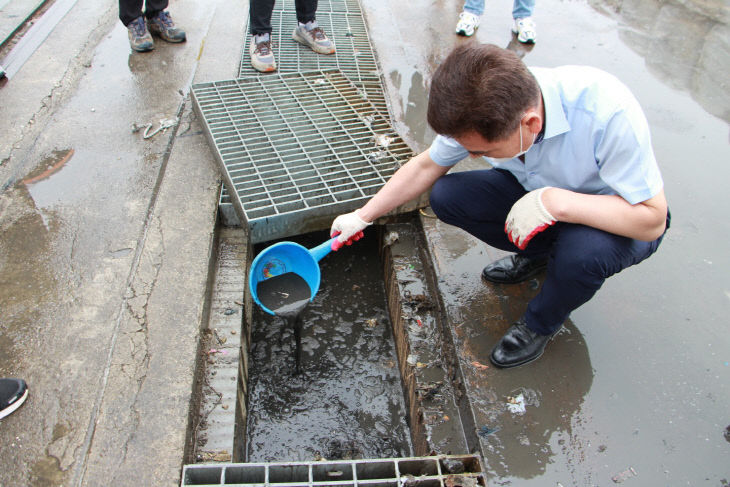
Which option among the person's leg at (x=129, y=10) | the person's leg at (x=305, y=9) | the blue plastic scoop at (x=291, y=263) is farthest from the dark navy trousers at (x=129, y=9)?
the blue plastic scoop at (x=291, y=263)

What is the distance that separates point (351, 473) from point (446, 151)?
1.27 metres

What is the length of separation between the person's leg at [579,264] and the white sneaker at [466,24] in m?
2.94

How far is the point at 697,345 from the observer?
80.8 inches

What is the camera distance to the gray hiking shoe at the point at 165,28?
394 cm

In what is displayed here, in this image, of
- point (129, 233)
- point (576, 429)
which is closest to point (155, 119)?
point (129, 233)

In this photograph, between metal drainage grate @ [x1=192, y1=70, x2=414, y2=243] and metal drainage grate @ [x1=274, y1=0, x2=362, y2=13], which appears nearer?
metal drainage grate @ [x1=192, y1=70, x2=414, y2=243]

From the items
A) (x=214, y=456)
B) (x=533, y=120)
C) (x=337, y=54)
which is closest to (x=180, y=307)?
(x=214, y=456)

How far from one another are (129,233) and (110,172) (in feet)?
1.86

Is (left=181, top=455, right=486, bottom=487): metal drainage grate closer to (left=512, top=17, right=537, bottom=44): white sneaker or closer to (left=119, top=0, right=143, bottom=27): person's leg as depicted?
(left=119, top=0, right=143, bottom=27): person's leg

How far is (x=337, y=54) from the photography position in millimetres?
3990

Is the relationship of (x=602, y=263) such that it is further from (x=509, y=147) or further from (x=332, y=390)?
(x=332, y=390)

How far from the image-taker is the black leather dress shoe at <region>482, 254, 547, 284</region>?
7.38ft

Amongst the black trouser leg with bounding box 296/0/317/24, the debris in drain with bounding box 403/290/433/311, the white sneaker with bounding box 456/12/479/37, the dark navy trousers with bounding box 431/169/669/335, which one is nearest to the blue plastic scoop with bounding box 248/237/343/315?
the debris in drain with bounding box 403/290/433/311

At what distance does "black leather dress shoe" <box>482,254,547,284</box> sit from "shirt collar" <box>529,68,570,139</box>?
74 cm
